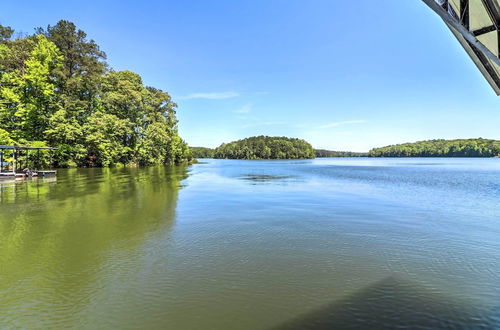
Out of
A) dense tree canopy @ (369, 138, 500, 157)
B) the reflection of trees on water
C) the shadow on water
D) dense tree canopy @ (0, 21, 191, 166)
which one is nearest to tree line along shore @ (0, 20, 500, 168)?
dense tree canopy @ (0, 21, 191, 166)

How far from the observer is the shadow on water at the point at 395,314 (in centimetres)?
350

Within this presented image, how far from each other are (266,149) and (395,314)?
160362 mm

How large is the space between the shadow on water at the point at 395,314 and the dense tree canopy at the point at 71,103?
41871mm

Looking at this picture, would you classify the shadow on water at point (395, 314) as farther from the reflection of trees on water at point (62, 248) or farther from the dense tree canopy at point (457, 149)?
the dense tree canopy at point (457, 149)

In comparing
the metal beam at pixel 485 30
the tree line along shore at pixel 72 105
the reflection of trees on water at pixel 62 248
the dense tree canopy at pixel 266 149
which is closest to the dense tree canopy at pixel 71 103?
the tree line along shore at pixel 72 105

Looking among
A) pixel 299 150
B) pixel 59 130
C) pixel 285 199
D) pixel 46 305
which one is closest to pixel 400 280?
pixel 46 305

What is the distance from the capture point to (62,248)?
636 cm

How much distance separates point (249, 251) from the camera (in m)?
6.39

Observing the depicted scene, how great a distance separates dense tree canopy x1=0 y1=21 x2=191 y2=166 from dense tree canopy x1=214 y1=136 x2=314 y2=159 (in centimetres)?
11295

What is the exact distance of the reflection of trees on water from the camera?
3959mm

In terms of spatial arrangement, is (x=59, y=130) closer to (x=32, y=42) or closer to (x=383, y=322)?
(x=32, y=42)

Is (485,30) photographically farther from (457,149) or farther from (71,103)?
(457,149)

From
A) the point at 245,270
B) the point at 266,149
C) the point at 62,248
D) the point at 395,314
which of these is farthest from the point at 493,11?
the point at 266,149

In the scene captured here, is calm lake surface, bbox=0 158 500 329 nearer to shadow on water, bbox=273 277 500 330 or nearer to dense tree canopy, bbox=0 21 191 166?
shadow on water, bbox=273 277 500 330
